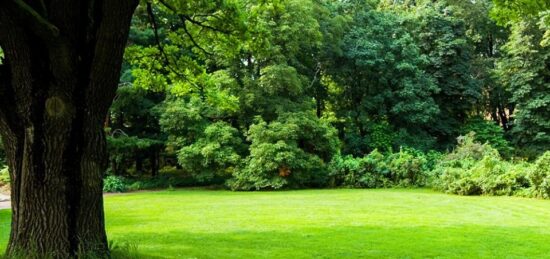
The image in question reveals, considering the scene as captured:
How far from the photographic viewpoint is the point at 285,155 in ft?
72.2

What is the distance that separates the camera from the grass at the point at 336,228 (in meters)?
7.54

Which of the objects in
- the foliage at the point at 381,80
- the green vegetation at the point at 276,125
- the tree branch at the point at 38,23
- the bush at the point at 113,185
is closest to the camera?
the tree branch at the point at 38,23

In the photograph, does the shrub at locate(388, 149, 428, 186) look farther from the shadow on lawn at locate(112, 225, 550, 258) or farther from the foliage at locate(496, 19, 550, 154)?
the shadow on lawn at locate(112, 225, 550, 258)

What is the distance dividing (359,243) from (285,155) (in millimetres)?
13833

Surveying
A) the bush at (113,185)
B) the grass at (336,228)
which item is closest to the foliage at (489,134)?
the grass at (336,228)

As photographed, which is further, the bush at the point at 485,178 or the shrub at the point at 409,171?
the shrub at the point at 409,171

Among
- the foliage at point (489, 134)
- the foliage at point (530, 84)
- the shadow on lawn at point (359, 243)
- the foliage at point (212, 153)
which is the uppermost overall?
the foliage at point (530, 84)

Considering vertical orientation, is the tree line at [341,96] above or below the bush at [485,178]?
above

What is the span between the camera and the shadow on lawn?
729 centimetres

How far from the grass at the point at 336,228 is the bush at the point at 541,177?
776 millimetres

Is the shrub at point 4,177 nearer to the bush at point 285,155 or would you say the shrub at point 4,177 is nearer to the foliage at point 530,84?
the bush at point 285,155

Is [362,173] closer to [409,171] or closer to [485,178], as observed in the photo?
[409,171]

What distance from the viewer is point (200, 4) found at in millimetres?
7527

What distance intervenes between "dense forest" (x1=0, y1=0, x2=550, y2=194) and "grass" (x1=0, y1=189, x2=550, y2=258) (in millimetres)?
4496
